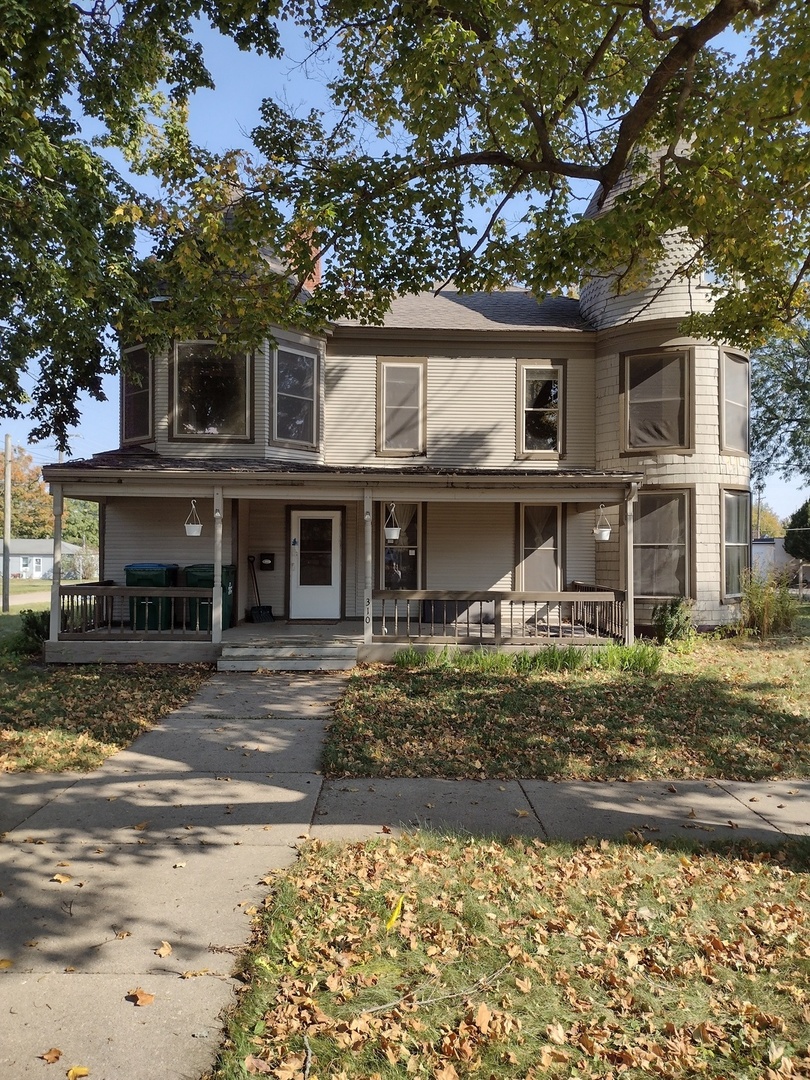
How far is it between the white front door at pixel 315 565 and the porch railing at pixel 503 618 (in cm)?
115

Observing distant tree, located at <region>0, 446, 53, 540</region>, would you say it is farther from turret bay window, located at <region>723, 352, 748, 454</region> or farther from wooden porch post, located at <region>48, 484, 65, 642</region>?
turret bay window, located at <region>723, 352, 748, 454</region>

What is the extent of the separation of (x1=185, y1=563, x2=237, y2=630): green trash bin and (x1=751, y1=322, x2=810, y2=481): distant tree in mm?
24843

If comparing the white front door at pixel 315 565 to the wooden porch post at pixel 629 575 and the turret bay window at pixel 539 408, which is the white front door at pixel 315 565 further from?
the wooden porch post at pixel 629 575

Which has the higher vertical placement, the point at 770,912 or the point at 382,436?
the point at 382,436

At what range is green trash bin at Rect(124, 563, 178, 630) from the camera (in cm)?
1254

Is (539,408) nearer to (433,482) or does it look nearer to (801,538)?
(433,482)

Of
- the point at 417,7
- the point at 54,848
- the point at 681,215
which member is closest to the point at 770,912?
the point at 54,848

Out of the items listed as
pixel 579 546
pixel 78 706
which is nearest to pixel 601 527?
pixel 579 546

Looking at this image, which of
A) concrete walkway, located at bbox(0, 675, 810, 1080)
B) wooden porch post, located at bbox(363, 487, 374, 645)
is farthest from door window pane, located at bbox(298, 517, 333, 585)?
concrete walkway, located at bbox(0, 675, 810, 1080)

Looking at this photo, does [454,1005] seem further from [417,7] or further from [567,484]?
[567,484]

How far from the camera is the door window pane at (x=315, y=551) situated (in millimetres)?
14758

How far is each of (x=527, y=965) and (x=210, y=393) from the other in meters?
12.3

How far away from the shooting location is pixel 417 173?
777 centimetres

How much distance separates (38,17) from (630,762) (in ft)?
31.9
